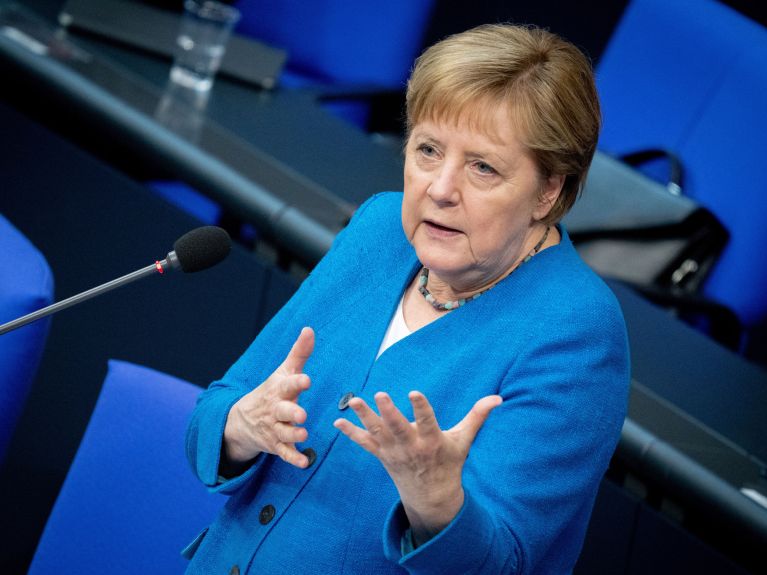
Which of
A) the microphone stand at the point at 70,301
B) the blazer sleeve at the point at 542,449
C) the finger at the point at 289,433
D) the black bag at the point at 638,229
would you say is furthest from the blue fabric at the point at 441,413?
the black bag at the point at 638,229

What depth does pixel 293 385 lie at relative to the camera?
1.22m

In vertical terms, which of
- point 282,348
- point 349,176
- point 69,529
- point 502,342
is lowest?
point 69,529

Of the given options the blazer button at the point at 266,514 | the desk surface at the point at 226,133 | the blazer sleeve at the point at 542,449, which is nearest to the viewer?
the blazer sleeve at the point at 542,449

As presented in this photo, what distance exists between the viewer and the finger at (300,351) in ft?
4.03

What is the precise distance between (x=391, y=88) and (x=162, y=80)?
2.78ft

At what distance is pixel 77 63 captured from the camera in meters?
2.74

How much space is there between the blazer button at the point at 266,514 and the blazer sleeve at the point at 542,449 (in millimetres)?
249

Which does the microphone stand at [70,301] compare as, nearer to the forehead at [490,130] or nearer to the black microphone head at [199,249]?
the black microphone head at [199,249]

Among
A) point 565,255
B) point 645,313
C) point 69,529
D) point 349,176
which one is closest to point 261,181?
point 349,176

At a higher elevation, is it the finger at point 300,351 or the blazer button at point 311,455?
the finger at point 300,351

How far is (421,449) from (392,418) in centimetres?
4

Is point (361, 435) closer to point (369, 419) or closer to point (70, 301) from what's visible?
point (369, 419)

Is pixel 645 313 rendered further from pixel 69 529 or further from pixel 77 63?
pixel 77 63

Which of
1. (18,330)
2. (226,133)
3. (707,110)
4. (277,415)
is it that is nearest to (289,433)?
(277,415)
